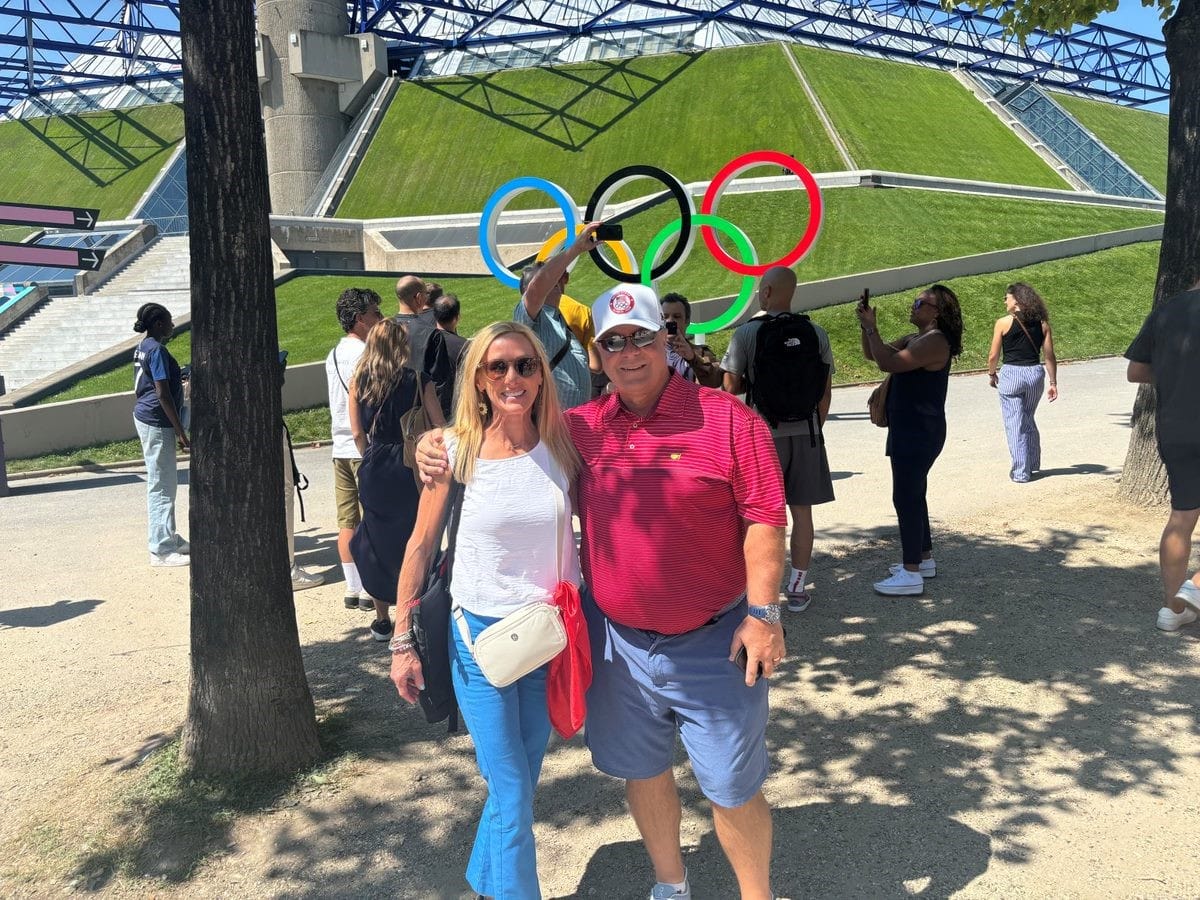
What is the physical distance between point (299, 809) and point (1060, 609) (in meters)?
4.31

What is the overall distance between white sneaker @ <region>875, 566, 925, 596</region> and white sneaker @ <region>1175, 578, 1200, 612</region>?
140cm

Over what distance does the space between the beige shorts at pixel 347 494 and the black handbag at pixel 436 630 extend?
349cm

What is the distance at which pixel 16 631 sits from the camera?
20.8 feet

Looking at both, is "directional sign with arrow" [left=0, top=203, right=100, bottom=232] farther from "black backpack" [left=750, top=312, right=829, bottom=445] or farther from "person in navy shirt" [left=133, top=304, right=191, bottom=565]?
"black backpack" [left=750, top=312, right=829, bottom=445]

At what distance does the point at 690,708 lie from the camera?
284 centimetres

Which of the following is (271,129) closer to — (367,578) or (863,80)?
(863,80)

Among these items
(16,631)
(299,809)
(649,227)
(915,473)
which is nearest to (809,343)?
(915,473)

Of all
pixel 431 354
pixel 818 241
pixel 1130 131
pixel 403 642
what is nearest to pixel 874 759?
pixel 403 642

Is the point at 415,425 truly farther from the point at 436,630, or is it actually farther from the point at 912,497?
the point at 912,497

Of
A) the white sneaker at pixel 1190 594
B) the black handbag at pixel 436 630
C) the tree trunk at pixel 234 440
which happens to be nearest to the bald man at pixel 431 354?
the tree trunk at pixel 234 440

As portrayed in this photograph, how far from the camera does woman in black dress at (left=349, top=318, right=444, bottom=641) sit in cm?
473

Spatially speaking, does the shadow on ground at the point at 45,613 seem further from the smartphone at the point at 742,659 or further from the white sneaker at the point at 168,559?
the smartphone at the point at 742,659

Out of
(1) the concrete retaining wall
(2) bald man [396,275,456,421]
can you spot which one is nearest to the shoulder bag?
(2) bald man [396,275,456,421]

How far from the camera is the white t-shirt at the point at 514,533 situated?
290 cm
